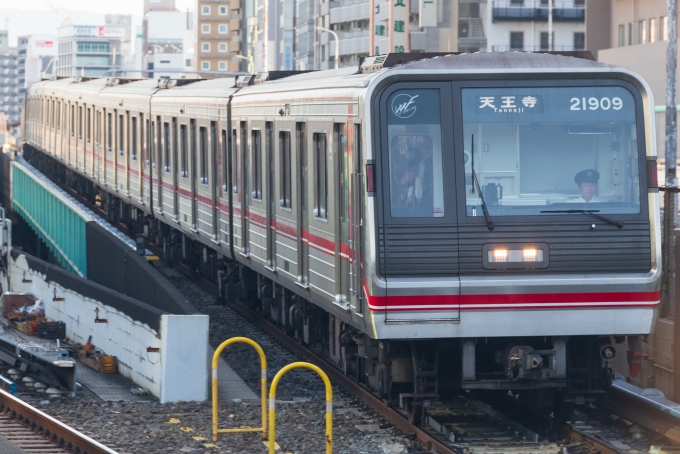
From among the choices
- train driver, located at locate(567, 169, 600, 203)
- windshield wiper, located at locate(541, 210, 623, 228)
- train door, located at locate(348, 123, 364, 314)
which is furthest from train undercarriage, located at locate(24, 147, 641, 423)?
train driver, located at locate(567, 169, 600, 203)

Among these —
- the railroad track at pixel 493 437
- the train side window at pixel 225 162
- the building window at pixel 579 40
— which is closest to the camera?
the railroad track at pixel 493 437

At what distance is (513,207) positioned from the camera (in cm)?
859

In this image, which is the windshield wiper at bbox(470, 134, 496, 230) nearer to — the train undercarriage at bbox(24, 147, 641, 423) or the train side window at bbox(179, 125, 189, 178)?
the train undercarriage at bbox(24, 147, 641, 423)

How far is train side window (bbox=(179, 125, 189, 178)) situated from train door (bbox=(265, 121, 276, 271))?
529 centimetres

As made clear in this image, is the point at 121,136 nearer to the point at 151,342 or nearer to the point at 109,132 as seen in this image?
the point at 109,132

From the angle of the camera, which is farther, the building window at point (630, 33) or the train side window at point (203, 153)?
the building window at point (630, 33)

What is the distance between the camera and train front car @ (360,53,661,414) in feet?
27.8

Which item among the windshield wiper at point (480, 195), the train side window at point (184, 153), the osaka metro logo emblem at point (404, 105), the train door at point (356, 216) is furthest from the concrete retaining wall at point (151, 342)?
the train side window at point (184, 153)

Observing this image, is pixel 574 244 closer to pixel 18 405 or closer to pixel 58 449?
pixel 58 449

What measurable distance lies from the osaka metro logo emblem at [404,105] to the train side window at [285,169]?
3.03 m

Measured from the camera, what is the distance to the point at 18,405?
1017cm

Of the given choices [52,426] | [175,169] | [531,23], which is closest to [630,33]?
[531,23]

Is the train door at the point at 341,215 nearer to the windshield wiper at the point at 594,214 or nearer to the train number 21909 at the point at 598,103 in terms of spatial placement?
the windshield wiper at the point at 594,214

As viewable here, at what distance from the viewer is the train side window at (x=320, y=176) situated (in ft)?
33.1
